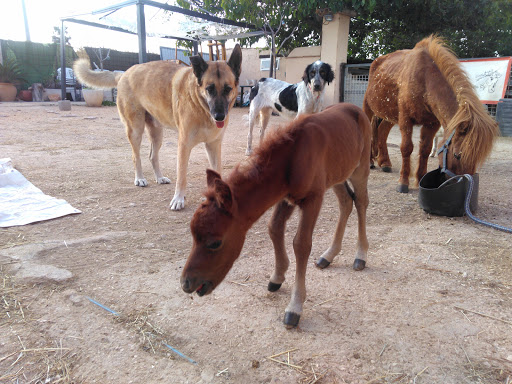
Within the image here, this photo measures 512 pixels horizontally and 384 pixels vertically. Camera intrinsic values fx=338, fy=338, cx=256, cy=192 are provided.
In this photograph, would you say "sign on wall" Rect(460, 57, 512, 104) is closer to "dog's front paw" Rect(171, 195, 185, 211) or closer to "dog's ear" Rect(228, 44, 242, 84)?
"dog's ear" Rect(228, 44, 242, 84)

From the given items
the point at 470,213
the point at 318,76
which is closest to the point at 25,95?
the point at 318,76

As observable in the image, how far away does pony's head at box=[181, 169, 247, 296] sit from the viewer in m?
1.77

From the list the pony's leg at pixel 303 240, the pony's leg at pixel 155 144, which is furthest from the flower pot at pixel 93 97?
the pony's leg at pixel 303 240

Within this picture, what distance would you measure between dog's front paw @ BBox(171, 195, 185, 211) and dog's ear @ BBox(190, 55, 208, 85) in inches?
57.9

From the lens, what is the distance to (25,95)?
1877 centimetres

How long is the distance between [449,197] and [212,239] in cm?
340

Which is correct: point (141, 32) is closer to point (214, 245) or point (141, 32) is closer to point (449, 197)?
point (449, 197)

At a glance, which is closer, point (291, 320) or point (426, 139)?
point (291, 320)

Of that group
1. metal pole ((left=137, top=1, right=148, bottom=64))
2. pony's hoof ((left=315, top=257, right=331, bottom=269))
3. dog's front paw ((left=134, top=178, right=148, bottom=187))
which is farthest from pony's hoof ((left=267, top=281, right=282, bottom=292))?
metal pole ((left=137, top=1, right=148, bottom=64))

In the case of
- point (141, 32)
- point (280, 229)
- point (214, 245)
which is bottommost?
point (280, 229)

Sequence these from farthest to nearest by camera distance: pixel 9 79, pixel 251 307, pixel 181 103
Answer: pixel 9 79, pixel 181 103, pixel 251 307

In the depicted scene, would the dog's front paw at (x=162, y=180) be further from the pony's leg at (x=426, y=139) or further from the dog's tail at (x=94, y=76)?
the pony's leg at (x=426, y=139)

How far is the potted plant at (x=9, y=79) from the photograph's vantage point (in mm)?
17438

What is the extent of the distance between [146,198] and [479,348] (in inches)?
158
